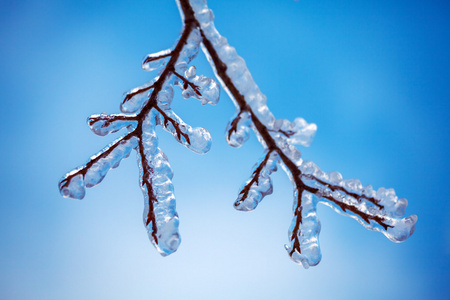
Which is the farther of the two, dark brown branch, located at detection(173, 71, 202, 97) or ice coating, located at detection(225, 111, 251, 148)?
dark brown branch, located at detection(173, 71, 202, 97)

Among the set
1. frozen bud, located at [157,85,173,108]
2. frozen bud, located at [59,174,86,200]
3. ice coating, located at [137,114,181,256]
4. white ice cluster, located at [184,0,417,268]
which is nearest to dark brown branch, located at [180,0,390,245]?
white ice cluster, located at [184,0,417,268]

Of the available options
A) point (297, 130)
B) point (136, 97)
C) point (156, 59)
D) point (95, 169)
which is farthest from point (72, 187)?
point (297, 130)

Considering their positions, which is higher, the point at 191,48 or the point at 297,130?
the point at 191,48

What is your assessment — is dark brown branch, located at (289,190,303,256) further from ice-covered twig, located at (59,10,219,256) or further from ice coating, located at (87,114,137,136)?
ice coating, located at (87,114,137,136)

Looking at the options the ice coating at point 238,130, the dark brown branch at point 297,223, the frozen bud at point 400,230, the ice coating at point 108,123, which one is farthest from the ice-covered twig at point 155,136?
A: the frozen bud at point 400,230

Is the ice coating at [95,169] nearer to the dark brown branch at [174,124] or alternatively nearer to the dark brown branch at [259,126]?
the dark brown branch at [174,124]

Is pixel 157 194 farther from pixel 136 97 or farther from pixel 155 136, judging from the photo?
pixel 136 97
